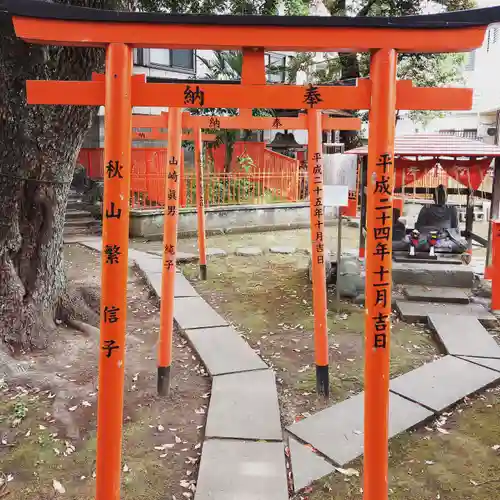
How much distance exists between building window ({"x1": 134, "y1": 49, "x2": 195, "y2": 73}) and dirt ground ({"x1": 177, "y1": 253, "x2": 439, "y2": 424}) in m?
10.3

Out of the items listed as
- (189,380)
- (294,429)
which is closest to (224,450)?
(294,429)

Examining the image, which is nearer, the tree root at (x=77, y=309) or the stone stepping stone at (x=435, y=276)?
the tree root at (x=77, y=309)

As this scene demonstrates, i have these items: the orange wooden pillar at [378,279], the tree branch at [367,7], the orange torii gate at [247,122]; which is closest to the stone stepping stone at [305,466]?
the orange wooden pillar at [378,279]

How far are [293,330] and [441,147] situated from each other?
461 centimetres

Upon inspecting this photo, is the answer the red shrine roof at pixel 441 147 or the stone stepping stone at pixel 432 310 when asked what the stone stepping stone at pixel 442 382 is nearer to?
the stone stepping stone at pixel 432 310

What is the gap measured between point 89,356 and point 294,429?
8.21ft

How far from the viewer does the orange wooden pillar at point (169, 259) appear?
4801 millimetres

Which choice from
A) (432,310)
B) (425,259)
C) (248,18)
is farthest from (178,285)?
(248,18)

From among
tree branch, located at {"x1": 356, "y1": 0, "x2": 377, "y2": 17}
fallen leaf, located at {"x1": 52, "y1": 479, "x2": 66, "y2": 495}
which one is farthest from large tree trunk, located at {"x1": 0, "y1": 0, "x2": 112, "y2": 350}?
tree branch, located at {"x1": 356, "y1": 0, "x2": 377, "y2": 17}

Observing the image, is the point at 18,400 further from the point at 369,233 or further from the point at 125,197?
the point at 369,233

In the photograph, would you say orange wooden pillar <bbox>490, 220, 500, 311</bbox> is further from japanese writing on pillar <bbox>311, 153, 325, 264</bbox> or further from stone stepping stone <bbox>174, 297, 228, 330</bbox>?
stone stepping stone <bbox>174, 297, 228, 330</bbox>

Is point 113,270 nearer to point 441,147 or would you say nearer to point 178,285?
point 178,285

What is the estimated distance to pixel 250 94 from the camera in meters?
2.90

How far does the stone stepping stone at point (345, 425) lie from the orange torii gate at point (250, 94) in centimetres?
109
